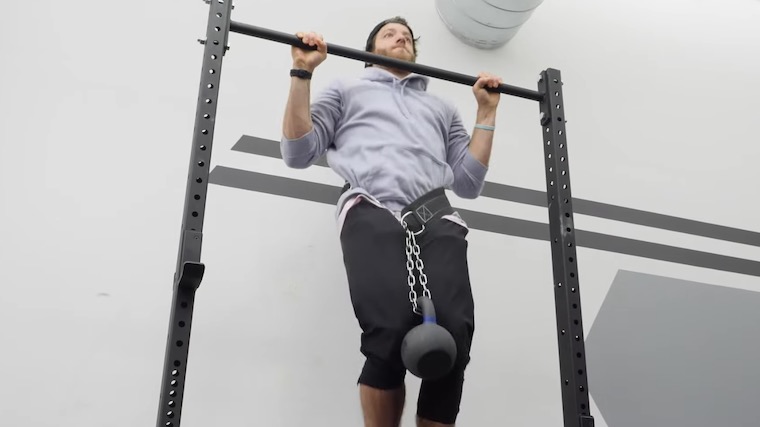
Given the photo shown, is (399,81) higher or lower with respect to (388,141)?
higher

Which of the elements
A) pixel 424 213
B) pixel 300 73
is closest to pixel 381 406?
pixel 424 213

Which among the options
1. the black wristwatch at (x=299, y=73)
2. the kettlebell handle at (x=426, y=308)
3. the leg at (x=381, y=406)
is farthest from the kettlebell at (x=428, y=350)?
the black wristwatch at (x=299, y=73)

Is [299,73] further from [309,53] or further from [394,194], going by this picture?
[394,194]

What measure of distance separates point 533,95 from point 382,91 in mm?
410

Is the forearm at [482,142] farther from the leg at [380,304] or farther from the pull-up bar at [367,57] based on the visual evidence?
the leg at [380,304]

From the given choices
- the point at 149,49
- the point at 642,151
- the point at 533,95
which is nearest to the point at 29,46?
Result: the point at 149,49

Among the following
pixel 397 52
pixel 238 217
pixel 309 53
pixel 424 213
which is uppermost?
pixel 397 52

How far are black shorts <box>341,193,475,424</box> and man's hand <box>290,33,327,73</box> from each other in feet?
1.14

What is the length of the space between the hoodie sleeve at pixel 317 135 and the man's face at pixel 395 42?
0.70 feet

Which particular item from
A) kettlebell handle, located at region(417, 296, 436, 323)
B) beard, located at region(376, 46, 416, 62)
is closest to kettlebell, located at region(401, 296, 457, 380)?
kettlebell handle, located at region(417, 296, 436, 323)

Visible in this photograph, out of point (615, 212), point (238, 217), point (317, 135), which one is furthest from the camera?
point (615, 212)

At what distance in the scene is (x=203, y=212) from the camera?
131 cm

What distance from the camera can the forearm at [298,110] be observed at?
4.96 feet

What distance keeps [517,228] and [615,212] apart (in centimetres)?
43
